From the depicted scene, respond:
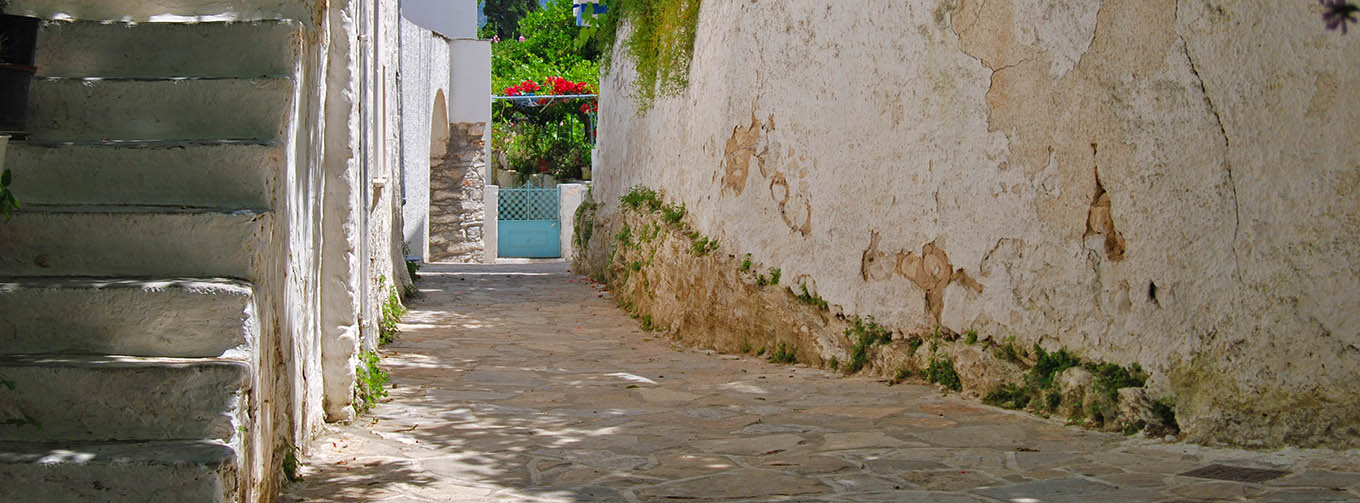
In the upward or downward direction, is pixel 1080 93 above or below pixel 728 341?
above

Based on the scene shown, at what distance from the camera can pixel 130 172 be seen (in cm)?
321

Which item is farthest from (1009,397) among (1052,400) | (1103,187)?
(1103,187)

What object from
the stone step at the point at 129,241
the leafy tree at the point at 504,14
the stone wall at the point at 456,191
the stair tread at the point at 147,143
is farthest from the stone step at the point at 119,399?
the leafy tree at the point at 504,14

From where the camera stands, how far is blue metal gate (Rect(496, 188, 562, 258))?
22453mm

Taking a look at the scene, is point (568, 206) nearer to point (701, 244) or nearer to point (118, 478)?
point (701, 244)

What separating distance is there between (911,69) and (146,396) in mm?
3496

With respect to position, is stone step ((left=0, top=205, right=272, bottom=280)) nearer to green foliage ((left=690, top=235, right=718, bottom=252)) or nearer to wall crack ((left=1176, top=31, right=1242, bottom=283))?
wall crack ((left=1176, top=31, right=1242, bottom=283))

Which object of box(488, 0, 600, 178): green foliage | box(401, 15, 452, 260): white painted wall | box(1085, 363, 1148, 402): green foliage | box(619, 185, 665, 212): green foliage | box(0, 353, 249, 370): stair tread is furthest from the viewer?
box(488, 0, 600, 178): green foliage

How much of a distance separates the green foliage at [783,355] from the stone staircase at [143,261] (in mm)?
3413

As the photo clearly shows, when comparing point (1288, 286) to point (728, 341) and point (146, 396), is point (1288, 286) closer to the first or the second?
point (146, 396)

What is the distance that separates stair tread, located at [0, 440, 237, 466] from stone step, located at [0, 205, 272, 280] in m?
0.53

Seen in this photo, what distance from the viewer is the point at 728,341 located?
691 cm

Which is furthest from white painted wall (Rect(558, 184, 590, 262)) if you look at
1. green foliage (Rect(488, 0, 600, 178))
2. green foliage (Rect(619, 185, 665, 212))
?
green foliage (Rect(619, 185, 665, 212))

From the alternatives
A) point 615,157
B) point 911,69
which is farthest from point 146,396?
point 615,157
